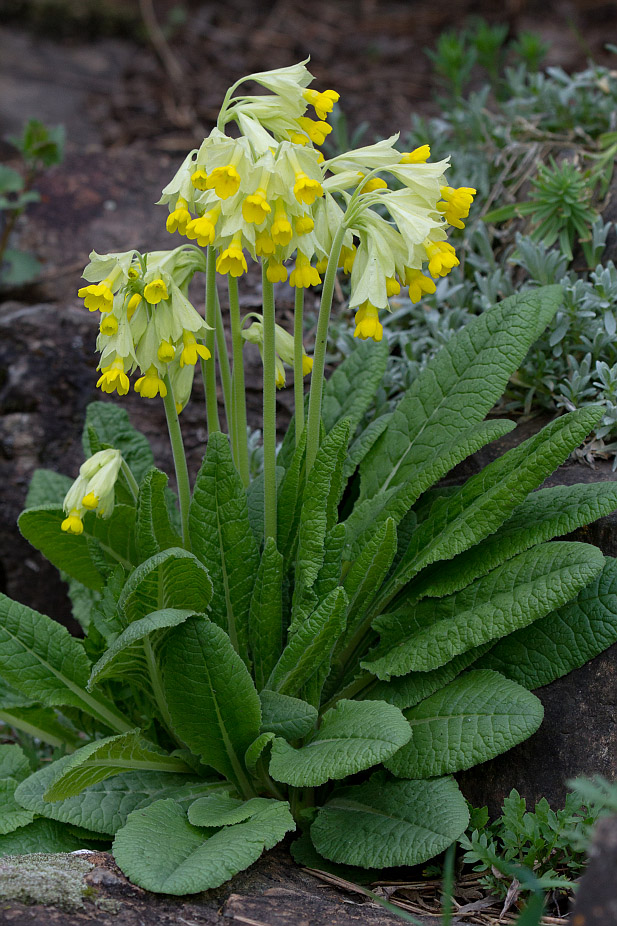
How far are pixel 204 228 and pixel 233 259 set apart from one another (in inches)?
3.6

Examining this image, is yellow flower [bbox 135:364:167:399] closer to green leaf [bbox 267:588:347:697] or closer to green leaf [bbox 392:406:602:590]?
green leaf [bbox 267:588:347:697]

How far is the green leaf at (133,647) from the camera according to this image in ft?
6.42

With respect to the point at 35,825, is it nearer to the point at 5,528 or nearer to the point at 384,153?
the point at 5,528

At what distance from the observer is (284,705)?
7.18 feet

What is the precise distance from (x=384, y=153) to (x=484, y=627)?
3.95 feet

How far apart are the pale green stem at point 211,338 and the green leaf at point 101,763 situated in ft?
2.78

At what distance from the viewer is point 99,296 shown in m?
2.01

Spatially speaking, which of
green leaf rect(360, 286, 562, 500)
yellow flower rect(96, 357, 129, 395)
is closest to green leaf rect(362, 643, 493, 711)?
green leaf rect(360, 286, 562, 500)

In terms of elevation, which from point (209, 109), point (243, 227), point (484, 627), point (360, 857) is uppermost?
point (243, 227)

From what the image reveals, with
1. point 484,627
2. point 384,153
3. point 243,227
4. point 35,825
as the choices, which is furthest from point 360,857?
point 384,153

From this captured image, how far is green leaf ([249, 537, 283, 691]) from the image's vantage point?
7.60 feet

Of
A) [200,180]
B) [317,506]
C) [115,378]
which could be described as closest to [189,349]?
[115,378]

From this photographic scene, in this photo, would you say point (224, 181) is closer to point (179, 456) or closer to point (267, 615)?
point (179, 456)

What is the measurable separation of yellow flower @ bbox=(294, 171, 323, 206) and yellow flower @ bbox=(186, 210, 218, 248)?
202mm
